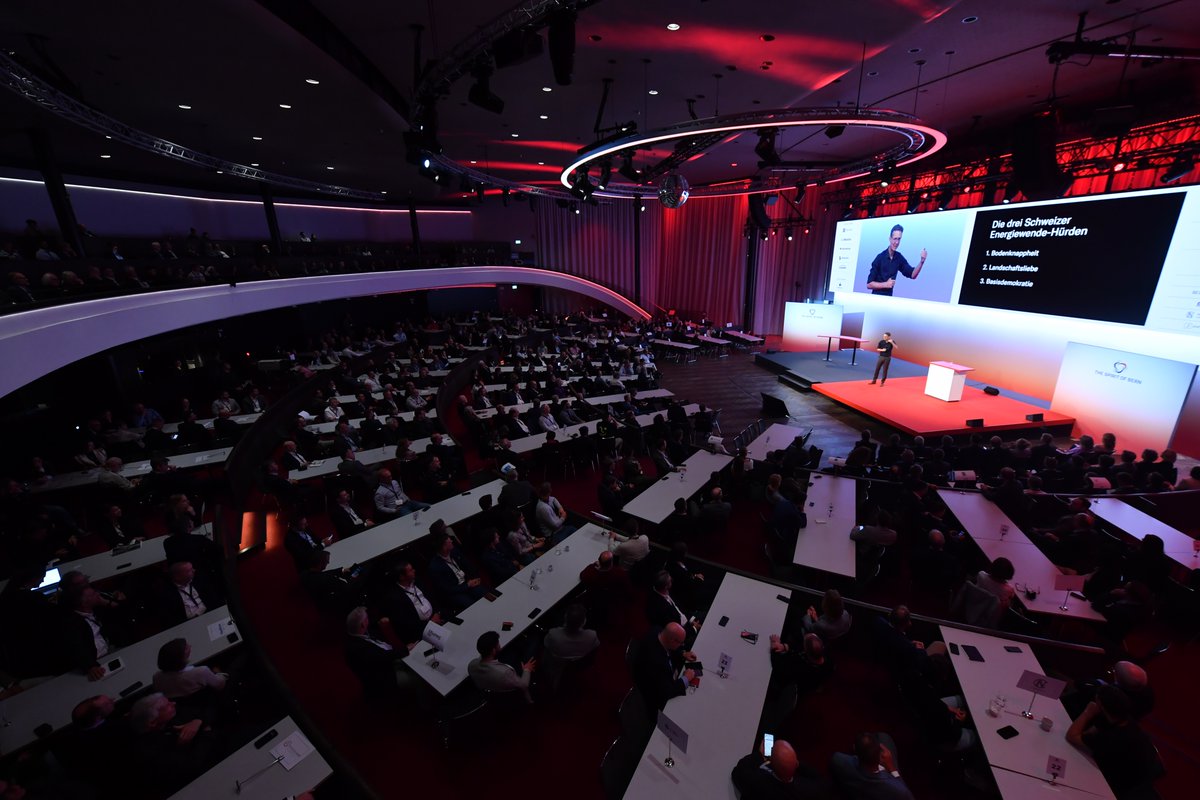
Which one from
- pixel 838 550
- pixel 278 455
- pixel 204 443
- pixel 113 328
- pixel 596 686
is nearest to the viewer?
pixel 596 686

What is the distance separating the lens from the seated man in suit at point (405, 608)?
450 cm

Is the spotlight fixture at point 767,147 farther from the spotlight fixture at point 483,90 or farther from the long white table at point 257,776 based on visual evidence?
the long white table at point 257,776

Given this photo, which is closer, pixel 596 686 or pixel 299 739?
pixel 299 739

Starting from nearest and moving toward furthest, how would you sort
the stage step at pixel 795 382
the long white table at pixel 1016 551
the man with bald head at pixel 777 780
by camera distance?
1. the man with bald head at pixel 777 780
2. the long white table at pixel 1016 551
3. the stage step at pixel 795 382

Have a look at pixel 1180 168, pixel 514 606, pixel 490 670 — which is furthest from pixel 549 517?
pixel 1180 168

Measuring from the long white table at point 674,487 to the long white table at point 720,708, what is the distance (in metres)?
1.76

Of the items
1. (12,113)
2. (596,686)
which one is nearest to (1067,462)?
(596,686)

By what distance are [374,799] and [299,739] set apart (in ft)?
2.12

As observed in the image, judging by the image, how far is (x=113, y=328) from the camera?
701 cm

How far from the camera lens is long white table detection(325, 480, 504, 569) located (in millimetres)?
5156

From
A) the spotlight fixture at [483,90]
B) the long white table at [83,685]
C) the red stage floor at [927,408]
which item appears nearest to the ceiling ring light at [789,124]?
the spotlight fixture at [483,90]

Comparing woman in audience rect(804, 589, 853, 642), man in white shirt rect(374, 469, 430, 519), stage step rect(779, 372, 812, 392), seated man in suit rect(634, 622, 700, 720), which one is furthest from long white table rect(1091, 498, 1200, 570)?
man in white shirt rect(374, 469, 430, 519)

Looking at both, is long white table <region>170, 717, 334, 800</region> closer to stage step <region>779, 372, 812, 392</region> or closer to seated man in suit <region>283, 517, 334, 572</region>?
seated man in suit <region>283, 517, 334, 572</region>

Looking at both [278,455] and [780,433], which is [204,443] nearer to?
[278,455]
